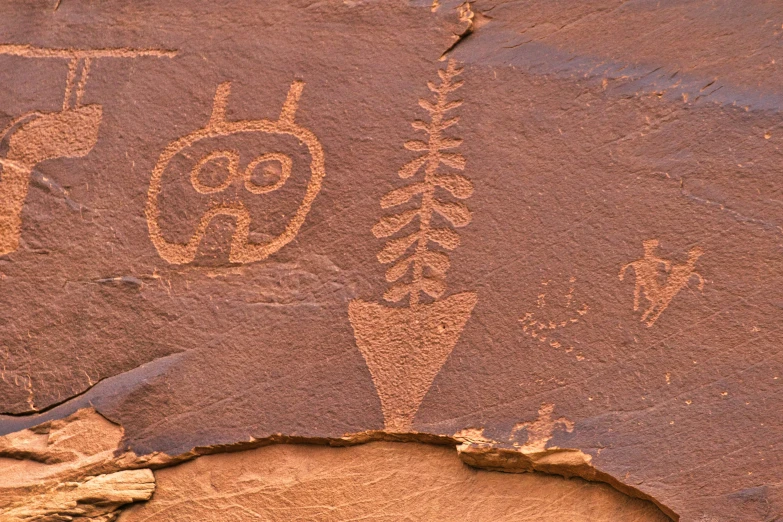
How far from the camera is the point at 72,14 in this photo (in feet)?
5.75

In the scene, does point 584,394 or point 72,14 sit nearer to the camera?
point 584,394

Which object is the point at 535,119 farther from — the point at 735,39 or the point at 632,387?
the point at 632,387

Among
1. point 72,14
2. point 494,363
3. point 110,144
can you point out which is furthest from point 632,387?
point 72,14

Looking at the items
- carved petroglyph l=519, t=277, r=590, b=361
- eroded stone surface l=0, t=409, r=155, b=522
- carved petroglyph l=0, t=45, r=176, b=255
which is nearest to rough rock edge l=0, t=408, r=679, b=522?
eroded stone surface l=0, t=409, r=155, b=522

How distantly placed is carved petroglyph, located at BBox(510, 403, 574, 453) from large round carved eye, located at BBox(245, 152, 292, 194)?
578 millimetres

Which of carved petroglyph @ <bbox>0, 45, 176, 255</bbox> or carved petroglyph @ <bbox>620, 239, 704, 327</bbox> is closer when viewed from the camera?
carved petroglyph @ <bbox>620, 239, 704, 327</bbox>

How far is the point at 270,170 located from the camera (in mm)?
1648

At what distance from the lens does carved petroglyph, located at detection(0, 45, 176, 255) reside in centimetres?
168

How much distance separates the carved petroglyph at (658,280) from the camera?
1.54m

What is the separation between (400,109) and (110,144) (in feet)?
1.69

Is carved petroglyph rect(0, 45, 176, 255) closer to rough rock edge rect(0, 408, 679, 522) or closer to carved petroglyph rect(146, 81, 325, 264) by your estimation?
carved petroglyph rect(146, 81, 325, 264)

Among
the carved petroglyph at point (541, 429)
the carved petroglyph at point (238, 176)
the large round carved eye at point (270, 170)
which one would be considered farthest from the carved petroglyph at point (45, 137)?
the carved petroglyph at point (541, 429)

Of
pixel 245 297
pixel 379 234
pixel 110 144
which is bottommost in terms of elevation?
pixel 245 297

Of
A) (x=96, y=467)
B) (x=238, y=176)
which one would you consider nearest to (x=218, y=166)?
(x=238, y=176)
